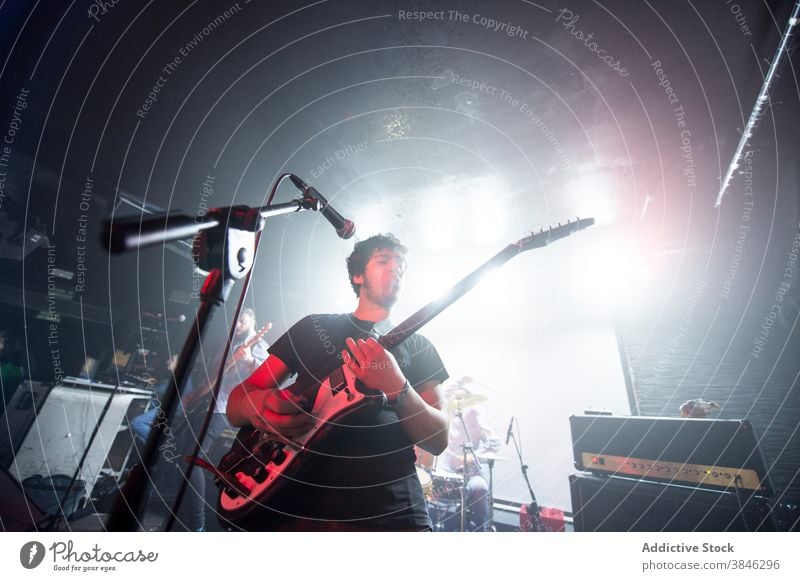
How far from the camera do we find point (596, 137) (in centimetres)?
282

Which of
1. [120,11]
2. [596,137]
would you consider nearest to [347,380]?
[120,11]

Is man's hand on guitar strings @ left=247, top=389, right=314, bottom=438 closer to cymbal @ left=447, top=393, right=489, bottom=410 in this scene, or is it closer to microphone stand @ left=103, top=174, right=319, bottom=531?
microphone stand @ left=103, top=174, right=319, bottom=531

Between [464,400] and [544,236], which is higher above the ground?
[544,236]

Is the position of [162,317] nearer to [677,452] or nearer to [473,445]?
[473,445]

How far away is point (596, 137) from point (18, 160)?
215 inches

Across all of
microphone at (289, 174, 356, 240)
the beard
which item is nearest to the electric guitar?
the beard

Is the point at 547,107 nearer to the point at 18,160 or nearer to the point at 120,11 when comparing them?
the point at 120,11

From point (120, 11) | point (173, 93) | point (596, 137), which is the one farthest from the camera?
point (596, 137)

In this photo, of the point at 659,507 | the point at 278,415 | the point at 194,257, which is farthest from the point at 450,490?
the point at 194,257

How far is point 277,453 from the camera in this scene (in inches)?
45.6

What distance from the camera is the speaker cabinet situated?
1.59 m

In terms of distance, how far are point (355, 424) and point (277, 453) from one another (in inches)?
12.1

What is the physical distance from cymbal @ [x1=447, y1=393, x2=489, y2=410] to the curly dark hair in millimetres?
2820

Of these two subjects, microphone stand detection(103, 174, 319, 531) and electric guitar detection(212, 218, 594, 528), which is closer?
microphone stand detection(103, 174, 319, 531)
